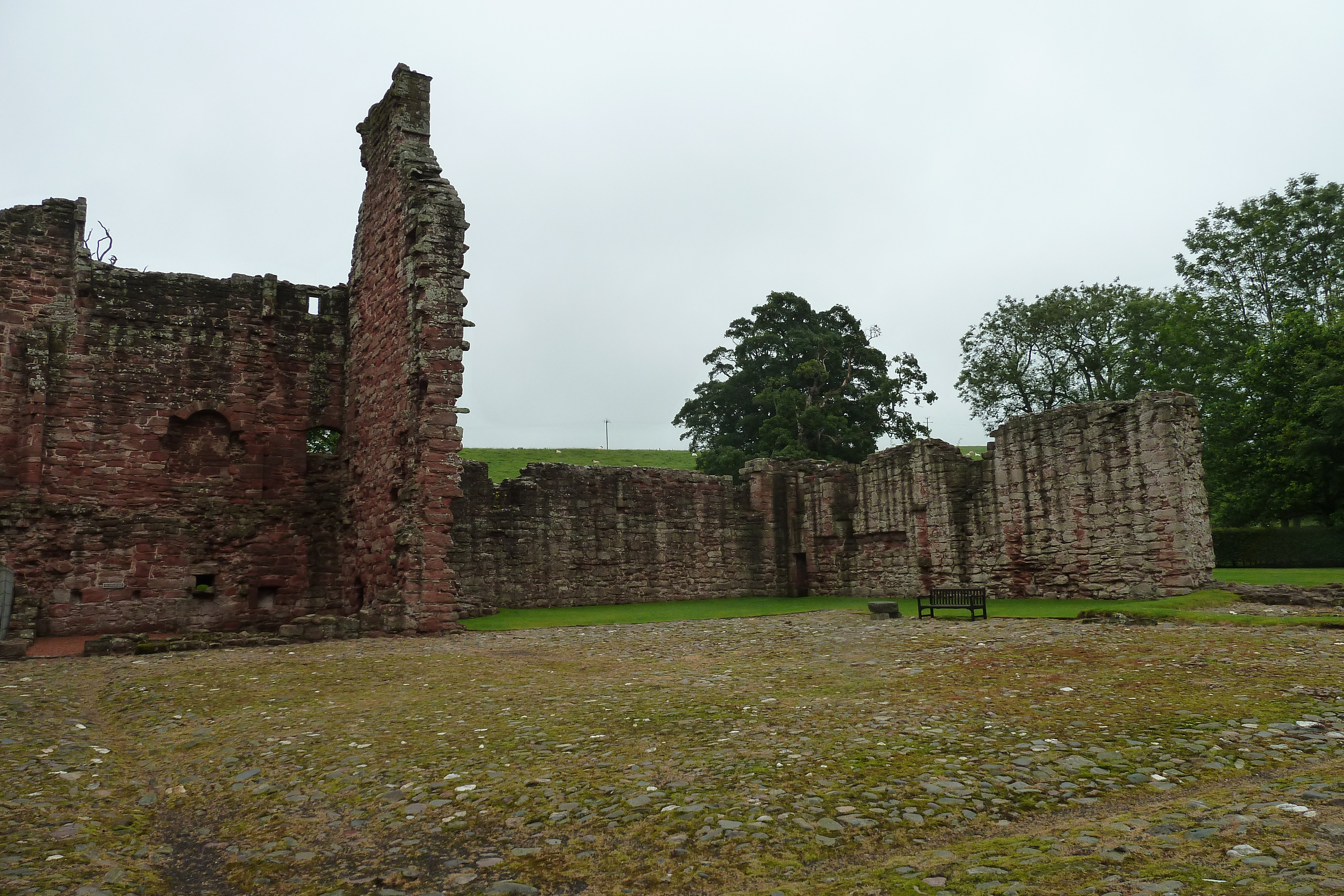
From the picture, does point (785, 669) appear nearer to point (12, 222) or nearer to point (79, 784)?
point (79, 784)

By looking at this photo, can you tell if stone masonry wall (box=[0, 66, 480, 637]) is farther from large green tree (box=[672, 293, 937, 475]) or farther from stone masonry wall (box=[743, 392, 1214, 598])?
large green tree (box=[672, 293, 937, 475])

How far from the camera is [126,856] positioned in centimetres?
366

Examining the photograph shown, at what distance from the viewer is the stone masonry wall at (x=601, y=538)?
20.0m

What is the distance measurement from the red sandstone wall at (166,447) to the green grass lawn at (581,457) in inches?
1194

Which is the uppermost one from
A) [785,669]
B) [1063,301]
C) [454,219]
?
[1063,301]

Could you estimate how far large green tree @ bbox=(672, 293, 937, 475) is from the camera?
36031 millimetres

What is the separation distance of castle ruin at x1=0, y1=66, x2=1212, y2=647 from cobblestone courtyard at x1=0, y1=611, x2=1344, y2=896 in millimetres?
7723

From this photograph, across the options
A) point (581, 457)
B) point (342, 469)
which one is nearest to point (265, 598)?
point (342, 469)

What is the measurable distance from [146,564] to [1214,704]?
18172 millimetres

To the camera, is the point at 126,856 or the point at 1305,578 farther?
the point at 1305,578

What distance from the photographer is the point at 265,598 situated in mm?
17750

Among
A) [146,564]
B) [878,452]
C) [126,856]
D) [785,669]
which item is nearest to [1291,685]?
[785,669]

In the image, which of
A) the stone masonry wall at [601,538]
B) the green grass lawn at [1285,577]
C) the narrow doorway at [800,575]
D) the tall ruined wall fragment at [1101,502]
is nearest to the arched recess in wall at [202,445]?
the stone masonry wall at [601,538]

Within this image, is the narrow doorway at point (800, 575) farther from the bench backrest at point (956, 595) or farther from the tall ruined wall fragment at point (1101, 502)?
the bench backrest at point (956, 595)
